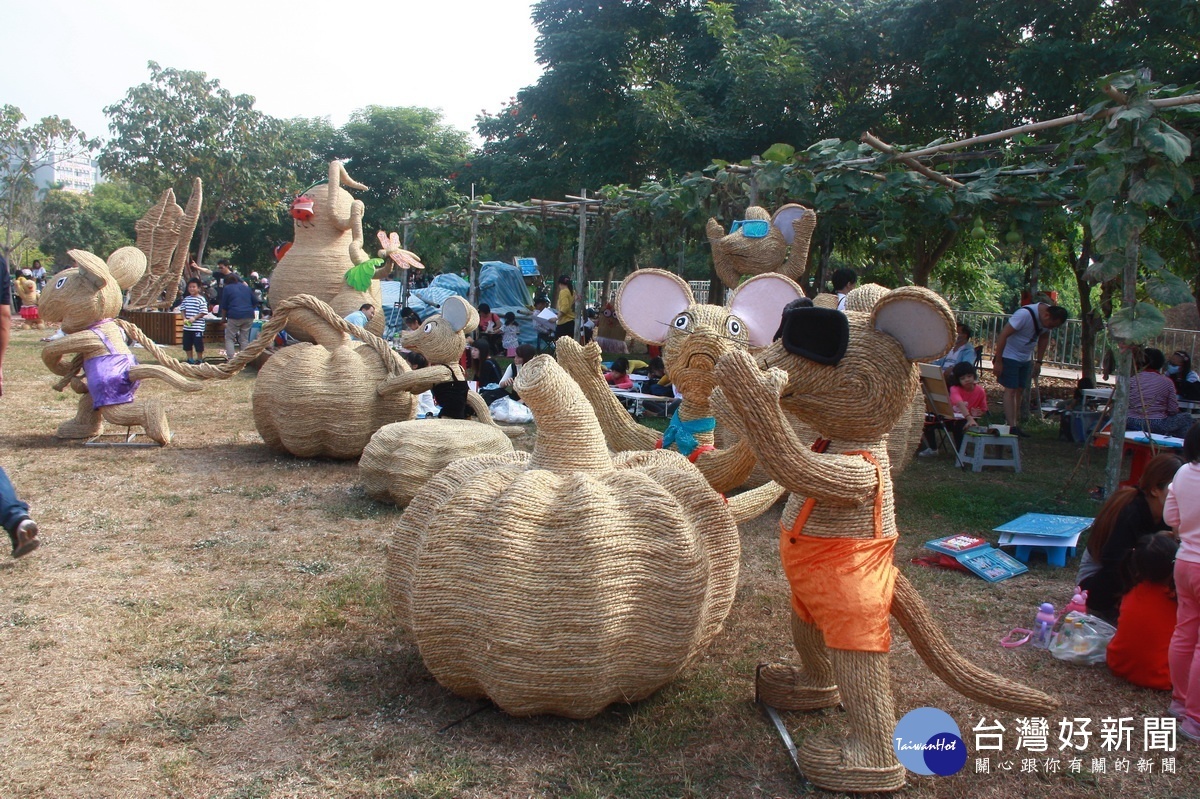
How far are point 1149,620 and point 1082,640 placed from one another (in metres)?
0.31

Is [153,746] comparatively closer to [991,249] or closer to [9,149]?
[991,249]

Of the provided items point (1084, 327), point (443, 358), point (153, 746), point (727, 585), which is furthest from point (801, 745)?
point (1084, 327)

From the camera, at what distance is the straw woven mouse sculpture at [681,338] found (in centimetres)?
363

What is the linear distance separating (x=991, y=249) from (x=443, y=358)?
12.1 meters

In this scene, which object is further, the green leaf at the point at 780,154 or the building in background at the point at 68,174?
the building in background at the point at 68,174

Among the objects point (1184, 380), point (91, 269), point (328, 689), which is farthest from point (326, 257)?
point (1184, 380)

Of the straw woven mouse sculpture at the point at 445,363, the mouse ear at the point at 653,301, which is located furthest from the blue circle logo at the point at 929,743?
the straw woven mouse sculpture at the point at 445,363

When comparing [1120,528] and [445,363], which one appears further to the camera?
[445,363]

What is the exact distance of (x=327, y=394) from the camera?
21.7ft

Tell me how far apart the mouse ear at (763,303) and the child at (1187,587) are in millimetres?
1608

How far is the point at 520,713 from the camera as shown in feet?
9.45

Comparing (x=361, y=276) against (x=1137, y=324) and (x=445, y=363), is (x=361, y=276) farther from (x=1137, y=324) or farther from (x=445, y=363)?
(x=1137, y=324)

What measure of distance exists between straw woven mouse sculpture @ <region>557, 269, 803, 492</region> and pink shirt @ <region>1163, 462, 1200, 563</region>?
1.60 meters

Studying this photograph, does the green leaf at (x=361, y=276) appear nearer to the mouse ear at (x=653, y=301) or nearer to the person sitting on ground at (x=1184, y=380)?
the mouse ear at (x=653, y=301)
